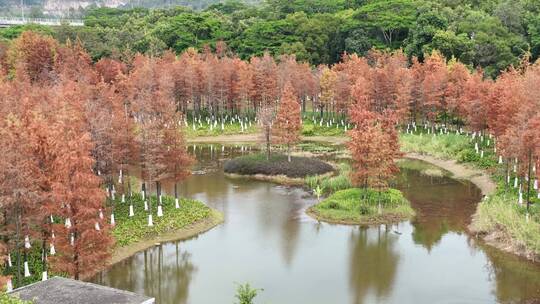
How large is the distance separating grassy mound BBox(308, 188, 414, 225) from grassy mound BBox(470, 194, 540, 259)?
5848 millimetres

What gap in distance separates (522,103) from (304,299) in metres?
30.8

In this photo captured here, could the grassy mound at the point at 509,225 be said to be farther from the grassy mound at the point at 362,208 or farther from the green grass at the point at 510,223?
the grassy mound at the point at 362,208

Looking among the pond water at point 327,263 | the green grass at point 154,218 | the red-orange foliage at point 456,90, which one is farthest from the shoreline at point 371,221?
the red-orange foliage at point 456,90

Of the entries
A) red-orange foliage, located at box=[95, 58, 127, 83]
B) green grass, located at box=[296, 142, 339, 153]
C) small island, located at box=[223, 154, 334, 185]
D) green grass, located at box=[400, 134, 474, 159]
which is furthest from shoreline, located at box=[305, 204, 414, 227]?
red-orange foliage, located at box=[95, 58, 127, 83]

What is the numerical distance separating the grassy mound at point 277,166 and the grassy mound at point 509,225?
18190 millimetres

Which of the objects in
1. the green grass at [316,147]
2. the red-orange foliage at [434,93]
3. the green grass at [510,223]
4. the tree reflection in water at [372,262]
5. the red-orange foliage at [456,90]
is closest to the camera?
the tree reflection in water at [372,262]

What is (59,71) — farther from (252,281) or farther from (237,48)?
(252,281)

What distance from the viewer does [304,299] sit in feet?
105

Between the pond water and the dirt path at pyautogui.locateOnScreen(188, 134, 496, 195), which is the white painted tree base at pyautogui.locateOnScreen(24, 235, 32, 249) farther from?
the dirt path at pyautogui.locateOnScreen(188, 134, 496, 195)

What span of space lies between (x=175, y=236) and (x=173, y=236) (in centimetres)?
15

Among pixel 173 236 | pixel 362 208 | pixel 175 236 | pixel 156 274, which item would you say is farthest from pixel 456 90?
pixel 156 274

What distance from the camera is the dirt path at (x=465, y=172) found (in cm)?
5451

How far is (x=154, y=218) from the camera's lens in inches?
1732

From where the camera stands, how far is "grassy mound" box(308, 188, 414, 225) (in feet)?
151
